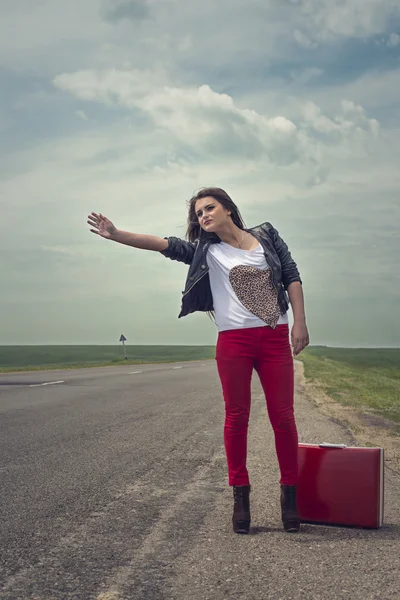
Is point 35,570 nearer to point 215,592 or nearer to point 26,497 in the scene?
point 215,592

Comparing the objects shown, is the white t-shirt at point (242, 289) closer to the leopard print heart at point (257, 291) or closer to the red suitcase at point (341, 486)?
the leopard print heart at point (257, 291)

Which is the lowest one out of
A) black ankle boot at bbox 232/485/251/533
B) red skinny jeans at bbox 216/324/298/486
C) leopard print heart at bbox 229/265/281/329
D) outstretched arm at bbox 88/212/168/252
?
black ankle boot at bbox 232/485/251/533

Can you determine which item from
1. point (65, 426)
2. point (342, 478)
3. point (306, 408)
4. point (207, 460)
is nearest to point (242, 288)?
point (342, 478)

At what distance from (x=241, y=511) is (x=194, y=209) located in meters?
1.87

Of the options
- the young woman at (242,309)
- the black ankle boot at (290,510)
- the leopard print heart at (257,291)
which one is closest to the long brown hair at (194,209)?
the young woman at (242,309)

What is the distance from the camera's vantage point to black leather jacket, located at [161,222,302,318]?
14.2 feet

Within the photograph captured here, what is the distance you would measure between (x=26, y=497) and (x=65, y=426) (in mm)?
4039

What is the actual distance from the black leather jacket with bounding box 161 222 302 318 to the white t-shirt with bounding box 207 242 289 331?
1.8 inches

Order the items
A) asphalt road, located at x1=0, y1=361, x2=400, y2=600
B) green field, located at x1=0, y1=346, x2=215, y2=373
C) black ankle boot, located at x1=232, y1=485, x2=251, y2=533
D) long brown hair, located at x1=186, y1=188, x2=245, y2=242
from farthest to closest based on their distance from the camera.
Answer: green field, located at x1=0, y1=346, x2=215, y2=373
long brown hair, located at x1=186, y1=188, x2=245, y2=242
black ankle boot, located at x1=232, y1=485, x2=251, y2=533
asphalt road, located at x1=0, y1=361, x2=400, y2=600

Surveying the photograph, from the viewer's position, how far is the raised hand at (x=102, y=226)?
14.4 ft

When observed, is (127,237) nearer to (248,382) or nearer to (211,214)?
(211,214)

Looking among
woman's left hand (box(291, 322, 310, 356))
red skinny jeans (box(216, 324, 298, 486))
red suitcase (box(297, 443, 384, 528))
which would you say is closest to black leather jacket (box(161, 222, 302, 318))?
woman's left hand (box(291, 322, 310, 356))

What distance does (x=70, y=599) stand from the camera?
292 cm

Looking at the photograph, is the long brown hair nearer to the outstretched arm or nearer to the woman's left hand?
the outstretched arm
